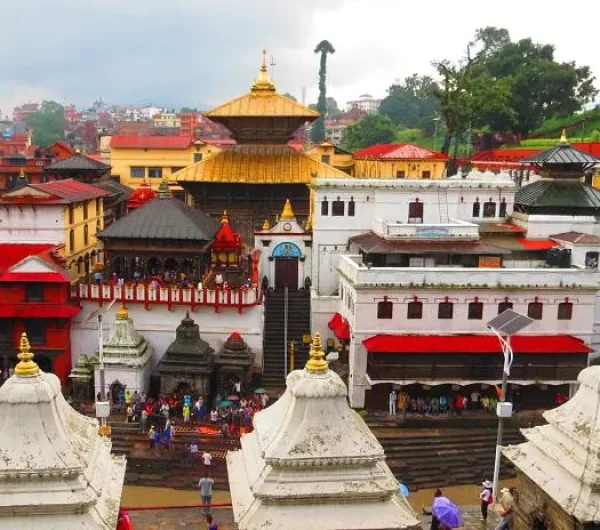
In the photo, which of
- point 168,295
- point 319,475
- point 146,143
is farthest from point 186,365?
point 146,143

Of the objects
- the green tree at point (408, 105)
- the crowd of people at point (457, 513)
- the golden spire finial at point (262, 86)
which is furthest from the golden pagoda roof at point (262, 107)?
the green tree at point (408, 105)

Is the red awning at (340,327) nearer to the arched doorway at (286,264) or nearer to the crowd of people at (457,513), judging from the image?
the arched doorway at (286,264)

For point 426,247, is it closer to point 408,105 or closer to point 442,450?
point 442,450

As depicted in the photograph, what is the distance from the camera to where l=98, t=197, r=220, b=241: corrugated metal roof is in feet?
90.9

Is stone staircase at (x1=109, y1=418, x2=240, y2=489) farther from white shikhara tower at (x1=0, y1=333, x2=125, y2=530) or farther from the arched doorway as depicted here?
white shikhara tower at (x1=0, y1=333, x2=125, y2=530)

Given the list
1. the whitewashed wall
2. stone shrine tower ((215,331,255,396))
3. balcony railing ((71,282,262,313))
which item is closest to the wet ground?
stone shrine tower ((215,331,255,396))

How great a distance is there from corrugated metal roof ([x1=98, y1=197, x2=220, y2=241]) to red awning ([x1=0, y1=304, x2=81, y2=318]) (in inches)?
132

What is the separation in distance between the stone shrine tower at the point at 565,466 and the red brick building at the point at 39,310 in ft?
61.6

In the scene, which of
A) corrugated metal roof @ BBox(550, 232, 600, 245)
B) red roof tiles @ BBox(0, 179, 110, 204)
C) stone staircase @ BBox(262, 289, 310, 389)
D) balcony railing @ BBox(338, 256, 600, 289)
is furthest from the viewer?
red roof tiles @ BBox(0, 179, 110, 204)

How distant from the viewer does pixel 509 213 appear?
31.2 metres

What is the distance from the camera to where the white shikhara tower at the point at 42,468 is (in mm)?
8562

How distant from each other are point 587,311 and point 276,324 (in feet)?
36.3

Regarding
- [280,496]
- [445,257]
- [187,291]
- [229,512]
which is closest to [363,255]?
[445,257]

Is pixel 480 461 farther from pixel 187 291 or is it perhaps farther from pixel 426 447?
pixel 187 291
